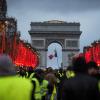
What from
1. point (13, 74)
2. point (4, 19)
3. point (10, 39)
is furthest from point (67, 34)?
point (13, 74)

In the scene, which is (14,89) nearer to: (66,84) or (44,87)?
(66,84)

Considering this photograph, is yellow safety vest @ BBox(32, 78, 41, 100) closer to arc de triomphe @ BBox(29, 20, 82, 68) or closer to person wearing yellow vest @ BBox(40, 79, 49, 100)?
person wearing yellow vest @ BBox(40, 79, 49, 100)

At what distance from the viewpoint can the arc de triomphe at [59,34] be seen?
5472 inches

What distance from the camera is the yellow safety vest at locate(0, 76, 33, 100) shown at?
8.31 metres

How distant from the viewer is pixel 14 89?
8336 mm

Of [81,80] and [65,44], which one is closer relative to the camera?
[81,80]

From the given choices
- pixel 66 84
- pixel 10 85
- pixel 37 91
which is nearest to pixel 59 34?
pixel 37 91

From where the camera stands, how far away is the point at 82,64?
10.2 metres

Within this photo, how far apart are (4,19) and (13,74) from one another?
57044 mm

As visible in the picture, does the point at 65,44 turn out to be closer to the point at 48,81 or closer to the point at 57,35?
the point at 57,35

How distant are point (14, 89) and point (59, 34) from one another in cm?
13150

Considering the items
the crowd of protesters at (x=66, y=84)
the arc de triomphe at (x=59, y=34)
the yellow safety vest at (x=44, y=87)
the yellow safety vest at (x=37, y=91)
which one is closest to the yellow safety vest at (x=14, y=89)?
the crowd of protesters at (x=66, y=84)

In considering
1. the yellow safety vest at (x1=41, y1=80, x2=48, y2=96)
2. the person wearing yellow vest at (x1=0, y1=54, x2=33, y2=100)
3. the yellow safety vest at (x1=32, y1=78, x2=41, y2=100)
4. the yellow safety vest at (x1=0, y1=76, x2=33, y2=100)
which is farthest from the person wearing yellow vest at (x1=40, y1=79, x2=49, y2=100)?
the yellow safety vest at (x1=0, y1=76, x2=33, y2=100)

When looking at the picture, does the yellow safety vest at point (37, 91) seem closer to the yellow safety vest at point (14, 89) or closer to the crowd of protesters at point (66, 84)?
the crowd of protesters at point (66, 84)
